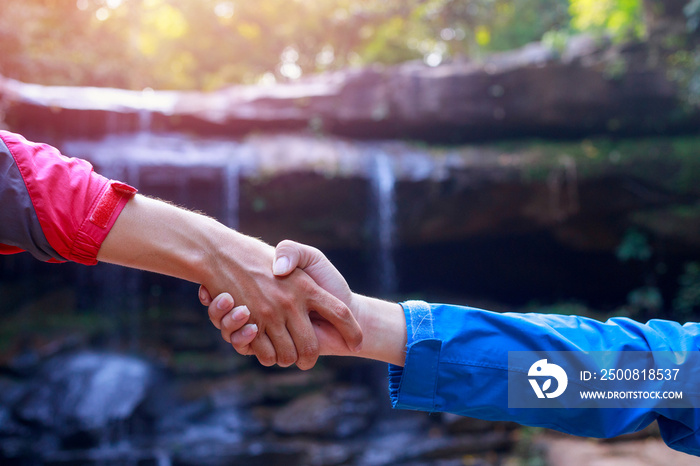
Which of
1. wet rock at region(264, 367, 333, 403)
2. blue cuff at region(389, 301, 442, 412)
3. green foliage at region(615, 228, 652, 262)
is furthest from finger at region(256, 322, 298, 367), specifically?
green foliage at region(615, 228, 652, 262)

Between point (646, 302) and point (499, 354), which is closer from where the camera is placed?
point (499, 354)

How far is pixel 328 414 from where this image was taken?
19.4ft

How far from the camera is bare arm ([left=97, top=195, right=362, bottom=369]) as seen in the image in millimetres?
1465

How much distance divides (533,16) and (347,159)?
897 centimetres

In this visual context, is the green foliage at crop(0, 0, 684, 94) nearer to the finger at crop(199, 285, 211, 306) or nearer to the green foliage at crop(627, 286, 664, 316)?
the green foliage at crop(627, 286, 664, 316)

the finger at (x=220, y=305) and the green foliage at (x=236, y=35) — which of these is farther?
the green foliage at (x=236, y=35)

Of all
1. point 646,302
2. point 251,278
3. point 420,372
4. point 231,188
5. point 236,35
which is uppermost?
point 236,35

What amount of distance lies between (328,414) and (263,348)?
4.67 m

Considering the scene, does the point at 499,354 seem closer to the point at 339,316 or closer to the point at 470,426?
the point at 339,316

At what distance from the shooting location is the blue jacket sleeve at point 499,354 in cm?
127

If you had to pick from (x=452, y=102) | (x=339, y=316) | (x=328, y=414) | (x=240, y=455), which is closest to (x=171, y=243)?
(x=339, y=316)

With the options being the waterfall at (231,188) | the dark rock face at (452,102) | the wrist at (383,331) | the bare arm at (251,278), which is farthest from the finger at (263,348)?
the dark rock face at (452,102)

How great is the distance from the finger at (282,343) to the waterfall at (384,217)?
546cm

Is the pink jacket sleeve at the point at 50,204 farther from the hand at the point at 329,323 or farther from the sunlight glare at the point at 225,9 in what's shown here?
the sunlight glare at the point at 225,9
